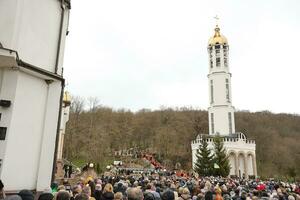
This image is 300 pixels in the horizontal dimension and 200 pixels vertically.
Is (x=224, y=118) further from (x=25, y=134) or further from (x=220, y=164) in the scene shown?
(x=25, y=134)

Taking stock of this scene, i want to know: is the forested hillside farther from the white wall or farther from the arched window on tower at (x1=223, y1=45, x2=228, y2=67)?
the white wall

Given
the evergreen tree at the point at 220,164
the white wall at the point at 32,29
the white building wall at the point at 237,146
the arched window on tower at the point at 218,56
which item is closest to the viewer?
the white wall at the point at 32,29

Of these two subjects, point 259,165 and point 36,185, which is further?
point 259,165

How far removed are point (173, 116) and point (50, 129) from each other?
76.4m

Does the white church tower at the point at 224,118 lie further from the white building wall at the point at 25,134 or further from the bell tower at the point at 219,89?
the white building wall at the point at 25,134

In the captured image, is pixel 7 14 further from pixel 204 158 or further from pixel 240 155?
pixel 240 155

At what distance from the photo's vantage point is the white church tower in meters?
47.9

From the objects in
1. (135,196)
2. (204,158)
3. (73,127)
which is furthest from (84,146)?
(135,196)

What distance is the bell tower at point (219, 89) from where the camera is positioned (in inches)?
2096

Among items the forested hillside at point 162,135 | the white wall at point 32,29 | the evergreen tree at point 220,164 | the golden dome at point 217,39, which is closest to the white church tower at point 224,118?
the golden dome at point 217,39

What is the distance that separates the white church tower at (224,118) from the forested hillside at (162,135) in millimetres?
11845

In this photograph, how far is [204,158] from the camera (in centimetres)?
4109

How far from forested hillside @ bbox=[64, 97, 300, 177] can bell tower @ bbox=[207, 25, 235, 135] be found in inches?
472

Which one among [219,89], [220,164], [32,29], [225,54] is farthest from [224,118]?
[32,29]
